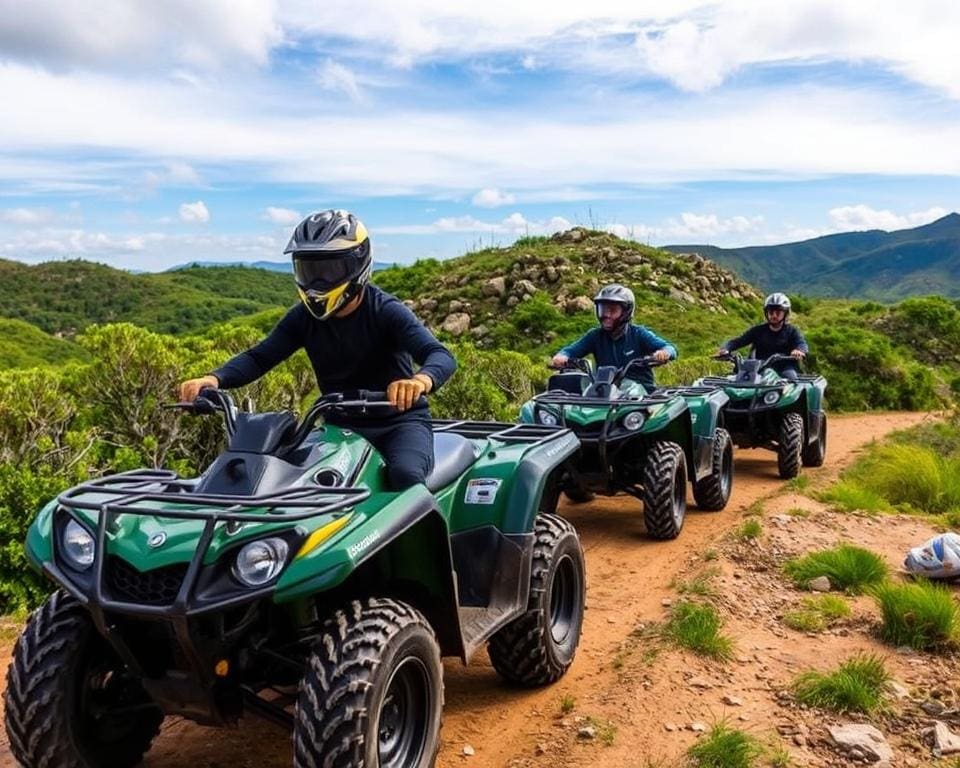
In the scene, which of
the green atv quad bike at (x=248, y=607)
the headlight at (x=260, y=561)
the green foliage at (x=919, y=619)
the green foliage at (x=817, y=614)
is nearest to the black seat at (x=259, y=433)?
the green atv quad bike at (x=248, y=607)

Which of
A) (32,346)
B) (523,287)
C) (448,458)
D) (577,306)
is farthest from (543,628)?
(32,346)

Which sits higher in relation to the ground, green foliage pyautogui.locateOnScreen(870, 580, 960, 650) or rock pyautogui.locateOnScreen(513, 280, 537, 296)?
rock pyautogui.locateOnScreen(513, 280, 537, 296)

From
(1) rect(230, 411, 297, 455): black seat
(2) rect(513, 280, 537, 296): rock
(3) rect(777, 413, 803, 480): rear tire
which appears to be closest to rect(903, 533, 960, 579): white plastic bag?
(3) rect(777, 413, 803, 480): rear tire

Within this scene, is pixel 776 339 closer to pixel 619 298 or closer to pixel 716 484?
pixel 716 484

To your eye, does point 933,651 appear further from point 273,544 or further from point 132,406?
point 132,406

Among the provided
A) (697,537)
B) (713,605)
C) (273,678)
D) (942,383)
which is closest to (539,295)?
(942,383)

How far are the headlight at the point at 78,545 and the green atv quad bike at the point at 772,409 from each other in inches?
326

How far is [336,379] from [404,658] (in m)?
1.52

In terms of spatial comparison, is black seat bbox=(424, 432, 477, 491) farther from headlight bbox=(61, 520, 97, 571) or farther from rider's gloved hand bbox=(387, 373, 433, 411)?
headlight bbox=(61, 520, 97, 571)

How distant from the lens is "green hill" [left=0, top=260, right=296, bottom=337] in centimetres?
7356

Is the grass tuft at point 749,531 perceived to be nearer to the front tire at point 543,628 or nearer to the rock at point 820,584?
the rock at point 820,584

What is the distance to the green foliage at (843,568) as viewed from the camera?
6082 mm

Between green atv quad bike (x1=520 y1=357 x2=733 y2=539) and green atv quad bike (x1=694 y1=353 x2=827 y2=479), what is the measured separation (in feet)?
7.85

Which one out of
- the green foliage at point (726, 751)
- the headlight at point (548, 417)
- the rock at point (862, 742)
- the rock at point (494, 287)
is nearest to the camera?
the green foliage at point (726, 751)
